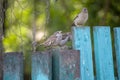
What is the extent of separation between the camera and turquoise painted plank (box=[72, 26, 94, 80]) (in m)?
4.43

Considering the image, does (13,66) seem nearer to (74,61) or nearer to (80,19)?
(74,61)

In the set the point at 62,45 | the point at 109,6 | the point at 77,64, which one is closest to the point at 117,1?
the point at 109,6

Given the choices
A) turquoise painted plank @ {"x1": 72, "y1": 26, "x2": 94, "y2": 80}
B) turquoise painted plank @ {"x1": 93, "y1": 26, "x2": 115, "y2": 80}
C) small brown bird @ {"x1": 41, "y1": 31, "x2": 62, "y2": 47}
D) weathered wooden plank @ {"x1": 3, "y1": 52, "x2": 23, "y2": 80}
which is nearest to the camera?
weathered wooden plank @ {"x1": 3, "y1": 52, "x2": 23, "y2": 80}

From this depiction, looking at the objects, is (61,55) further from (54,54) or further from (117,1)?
(117,1)

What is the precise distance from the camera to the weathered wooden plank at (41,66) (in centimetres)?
414

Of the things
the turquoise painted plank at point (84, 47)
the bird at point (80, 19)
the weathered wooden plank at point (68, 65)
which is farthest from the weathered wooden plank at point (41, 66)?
the bird at point (80, 19)

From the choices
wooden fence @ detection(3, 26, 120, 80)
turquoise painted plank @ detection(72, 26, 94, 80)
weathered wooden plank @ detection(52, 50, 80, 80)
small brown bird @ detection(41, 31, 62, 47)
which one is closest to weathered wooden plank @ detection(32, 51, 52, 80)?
wooden fence @ detection(3, 26, 120, 80)

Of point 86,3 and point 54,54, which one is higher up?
point 86,3

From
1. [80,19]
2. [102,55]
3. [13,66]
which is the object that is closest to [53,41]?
[102,55]

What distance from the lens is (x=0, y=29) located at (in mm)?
4164

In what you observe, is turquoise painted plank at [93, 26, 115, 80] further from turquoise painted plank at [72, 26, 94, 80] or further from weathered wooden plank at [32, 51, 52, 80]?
weathered wooden plank at [32, 51, 52, 80]

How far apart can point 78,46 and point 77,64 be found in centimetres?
42

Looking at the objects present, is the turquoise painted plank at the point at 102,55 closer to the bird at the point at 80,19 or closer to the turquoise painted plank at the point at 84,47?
the turquoise painted plank at the point at 84,47

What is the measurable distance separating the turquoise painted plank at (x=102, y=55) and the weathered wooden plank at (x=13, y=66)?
0.94 meters
